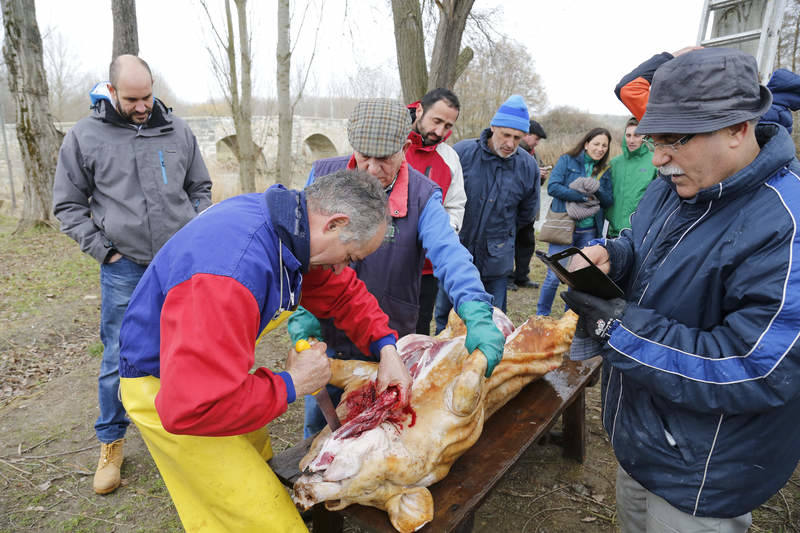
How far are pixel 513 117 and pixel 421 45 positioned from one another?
345 cm

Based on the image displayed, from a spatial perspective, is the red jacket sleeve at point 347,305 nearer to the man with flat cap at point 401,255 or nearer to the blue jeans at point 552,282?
the man with flat cap at point 401,255

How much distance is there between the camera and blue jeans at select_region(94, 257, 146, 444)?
9.78 ft

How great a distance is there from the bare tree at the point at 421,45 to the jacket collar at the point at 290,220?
5.58 m

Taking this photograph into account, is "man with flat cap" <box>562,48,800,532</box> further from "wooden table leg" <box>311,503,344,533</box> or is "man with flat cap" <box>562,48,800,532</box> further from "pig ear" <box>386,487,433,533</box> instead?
"wooden table leg" <box>311,503,344,533</box>

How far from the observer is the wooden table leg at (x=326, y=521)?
2.17m

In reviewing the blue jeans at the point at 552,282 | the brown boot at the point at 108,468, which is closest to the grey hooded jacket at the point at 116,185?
the brown boot at the point at 108,468

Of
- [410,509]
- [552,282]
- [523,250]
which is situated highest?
[410,509]

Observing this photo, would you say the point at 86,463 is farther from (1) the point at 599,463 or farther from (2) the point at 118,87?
(1) the point at 599,463

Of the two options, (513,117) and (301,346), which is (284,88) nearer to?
(513,117)

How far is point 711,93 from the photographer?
143 centimetres

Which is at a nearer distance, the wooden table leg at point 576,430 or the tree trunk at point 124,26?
the wooden table leg at point 576,430

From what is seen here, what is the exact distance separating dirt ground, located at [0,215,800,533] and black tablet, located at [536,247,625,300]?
108 centimetres

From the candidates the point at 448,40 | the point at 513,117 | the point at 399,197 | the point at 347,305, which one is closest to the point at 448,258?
the point at 399,197

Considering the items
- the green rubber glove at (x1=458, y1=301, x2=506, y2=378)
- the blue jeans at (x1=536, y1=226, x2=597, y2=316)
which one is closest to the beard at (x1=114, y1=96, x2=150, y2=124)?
the green rubber glove at (x1=458, y1=301, x2=506, y2=378)
